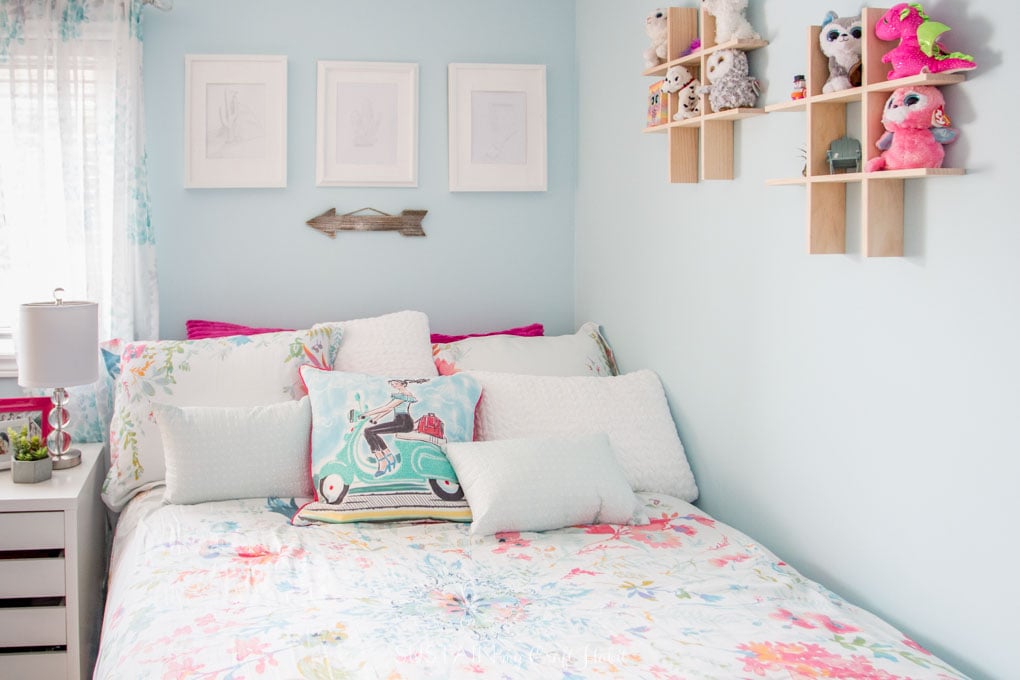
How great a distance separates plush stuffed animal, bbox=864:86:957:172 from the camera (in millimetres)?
1632

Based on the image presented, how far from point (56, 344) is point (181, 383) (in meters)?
0.33

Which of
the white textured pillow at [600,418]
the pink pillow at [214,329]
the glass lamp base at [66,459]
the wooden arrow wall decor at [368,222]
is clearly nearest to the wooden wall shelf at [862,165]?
the white textured pillow at [600,418]

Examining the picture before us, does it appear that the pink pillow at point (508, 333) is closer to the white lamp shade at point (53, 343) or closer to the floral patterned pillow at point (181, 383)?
the floral patterned pillow at point (181, 383)

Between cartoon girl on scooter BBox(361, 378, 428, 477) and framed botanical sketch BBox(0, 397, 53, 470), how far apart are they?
989mm

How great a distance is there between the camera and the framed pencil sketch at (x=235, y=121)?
10.1 feet

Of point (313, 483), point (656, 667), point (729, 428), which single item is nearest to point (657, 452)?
point (729, 428)

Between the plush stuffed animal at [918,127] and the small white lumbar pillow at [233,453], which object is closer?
the plush stuffed animal at [918,127]

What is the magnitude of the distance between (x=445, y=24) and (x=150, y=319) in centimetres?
137

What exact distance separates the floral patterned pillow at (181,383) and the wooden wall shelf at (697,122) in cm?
116

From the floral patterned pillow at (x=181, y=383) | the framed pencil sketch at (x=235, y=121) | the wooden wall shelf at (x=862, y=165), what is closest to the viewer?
the wooden wall shelf at (x=862, y=165)

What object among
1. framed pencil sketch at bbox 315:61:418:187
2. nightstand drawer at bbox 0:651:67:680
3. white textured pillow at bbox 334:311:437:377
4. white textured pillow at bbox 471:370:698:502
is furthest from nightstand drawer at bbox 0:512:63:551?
framed pencil sketch at bbox 315:61:418:187

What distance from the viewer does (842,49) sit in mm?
1803

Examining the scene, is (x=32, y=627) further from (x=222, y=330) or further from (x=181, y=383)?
(x=222, y=330)

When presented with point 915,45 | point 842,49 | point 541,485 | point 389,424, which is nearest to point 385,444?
point 389,424
